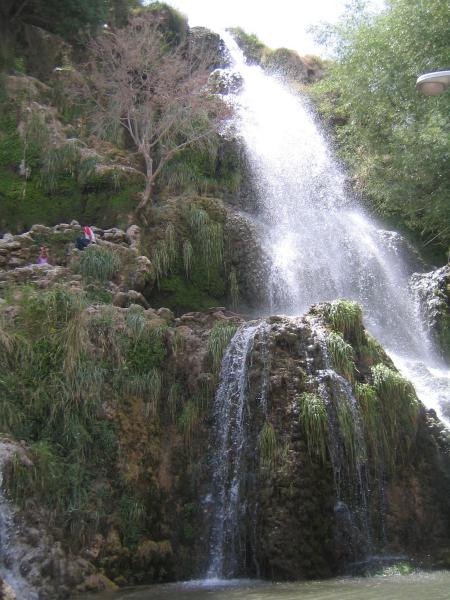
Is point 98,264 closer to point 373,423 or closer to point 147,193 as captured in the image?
point 147,193

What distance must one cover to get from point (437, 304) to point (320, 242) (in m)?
3.57

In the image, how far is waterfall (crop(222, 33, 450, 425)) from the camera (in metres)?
14.7

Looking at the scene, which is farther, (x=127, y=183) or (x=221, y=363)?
(x=127, y=183)

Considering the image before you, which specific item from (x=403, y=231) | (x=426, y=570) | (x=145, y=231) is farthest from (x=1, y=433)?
(x=403, y=231)

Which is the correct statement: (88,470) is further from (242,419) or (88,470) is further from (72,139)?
(72,139)

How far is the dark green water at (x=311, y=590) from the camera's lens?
6.54 m

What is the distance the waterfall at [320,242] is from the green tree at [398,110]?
1065 mm

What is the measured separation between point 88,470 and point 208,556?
6.61 feet

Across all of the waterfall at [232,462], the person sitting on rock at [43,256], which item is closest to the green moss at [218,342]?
the waterfall at [232,462]

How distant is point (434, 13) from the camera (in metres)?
16.4

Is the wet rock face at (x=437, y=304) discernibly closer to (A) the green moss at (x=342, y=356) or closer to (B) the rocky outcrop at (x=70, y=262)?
(A) the green moss at (x=342, y=356)

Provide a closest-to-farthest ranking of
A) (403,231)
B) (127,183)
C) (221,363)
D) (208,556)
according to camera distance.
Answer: (208,556)
(221,363)
(127,183)
(403,231)

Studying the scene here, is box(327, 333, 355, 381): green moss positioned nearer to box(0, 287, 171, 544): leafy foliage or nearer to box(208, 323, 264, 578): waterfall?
box(208, 323, 264, 578): waterfall

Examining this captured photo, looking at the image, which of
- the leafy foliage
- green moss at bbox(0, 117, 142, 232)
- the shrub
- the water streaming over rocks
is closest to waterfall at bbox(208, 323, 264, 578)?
the water streaming over rocks
